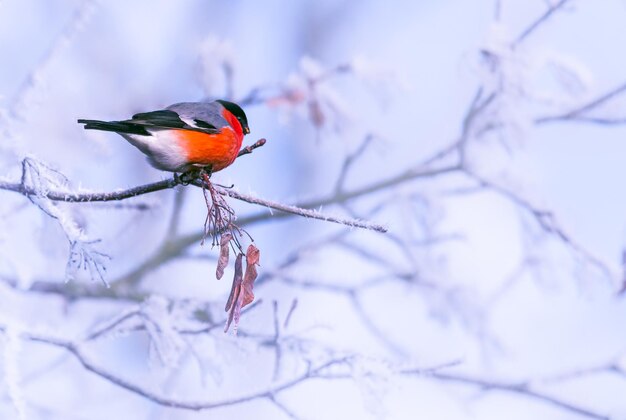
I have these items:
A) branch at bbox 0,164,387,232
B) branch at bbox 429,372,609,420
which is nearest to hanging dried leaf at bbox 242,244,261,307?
branch at bbox 0,164,387,232

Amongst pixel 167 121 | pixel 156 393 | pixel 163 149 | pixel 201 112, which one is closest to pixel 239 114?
pixel 201 112

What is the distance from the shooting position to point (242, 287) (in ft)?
5.66

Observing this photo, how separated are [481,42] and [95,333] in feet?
5.98

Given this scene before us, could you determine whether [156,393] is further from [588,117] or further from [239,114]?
[588,117]

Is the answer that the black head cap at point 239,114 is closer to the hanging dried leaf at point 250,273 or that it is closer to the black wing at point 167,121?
the black wing at point 167,121

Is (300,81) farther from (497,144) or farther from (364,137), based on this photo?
(497,144)

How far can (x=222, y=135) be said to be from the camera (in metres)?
2.30

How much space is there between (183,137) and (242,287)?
0.63 m

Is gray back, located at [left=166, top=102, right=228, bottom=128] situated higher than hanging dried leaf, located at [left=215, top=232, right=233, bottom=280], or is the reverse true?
gray back, located at [left=166, top=102, right=228, bottom=128]

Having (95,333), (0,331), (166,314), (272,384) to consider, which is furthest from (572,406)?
(0,331)

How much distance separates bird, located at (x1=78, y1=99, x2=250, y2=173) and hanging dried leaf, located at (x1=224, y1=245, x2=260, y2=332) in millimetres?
482

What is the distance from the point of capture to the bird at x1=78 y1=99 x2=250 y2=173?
6.99 feet

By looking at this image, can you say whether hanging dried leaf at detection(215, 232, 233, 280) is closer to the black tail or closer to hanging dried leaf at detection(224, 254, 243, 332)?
hanging dried leaf at detection(224, 254, 243, 332)

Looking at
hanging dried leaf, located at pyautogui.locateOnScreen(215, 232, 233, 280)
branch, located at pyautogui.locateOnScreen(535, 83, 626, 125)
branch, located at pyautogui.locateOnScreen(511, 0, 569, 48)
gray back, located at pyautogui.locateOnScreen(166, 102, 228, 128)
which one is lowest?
→ hanging dried leaf, located at pyautogui.locateOnScreen(215, 232, 233, 280)
